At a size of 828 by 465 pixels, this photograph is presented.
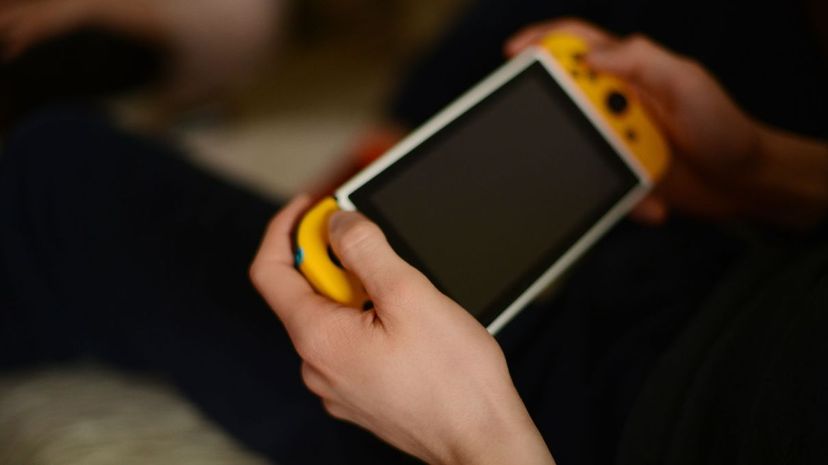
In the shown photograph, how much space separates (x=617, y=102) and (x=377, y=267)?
0.33 meters

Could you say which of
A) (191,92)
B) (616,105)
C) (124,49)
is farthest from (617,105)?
(191,92)

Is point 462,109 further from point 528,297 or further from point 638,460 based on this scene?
point 638,460

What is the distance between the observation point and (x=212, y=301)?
21.0 inches

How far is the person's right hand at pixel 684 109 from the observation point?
57 centimetres

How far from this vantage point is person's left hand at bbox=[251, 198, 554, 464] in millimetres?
359

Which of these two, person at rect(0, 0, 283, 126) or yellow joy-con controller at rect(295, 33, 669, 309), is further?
person at rect(0, 0, 283, 126)

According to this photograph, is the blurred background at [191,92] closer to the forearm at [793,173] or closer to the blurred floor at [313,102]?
the blurred floor at [313,102]

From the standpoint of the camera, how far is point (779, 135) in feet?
A: 2.00

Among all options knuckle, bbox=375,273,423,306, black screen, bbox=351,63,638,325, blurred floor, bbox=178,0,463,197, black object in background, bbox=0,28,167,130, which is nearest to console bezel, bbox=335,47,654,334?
black screen, bbox=351,63,638,325

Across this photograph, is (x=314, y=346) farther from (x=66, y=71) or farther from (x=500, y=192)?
(x=66, y=71)

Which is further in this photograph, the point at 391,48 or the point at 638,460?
the point at 391,48

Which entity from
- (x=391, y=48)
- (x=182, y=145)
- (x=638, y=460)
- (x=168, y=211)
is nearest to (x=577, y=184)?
(x=638, y=460)

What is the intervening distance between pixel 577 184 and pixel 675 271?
12 centimetres

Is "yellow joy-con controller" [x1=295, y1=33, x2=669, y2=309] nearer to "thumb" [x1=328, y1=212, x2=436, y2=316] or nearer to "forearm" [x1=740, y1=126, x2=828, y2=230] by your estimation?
"forearm" [x1=740, y1=126, x2=828, y2=230]
